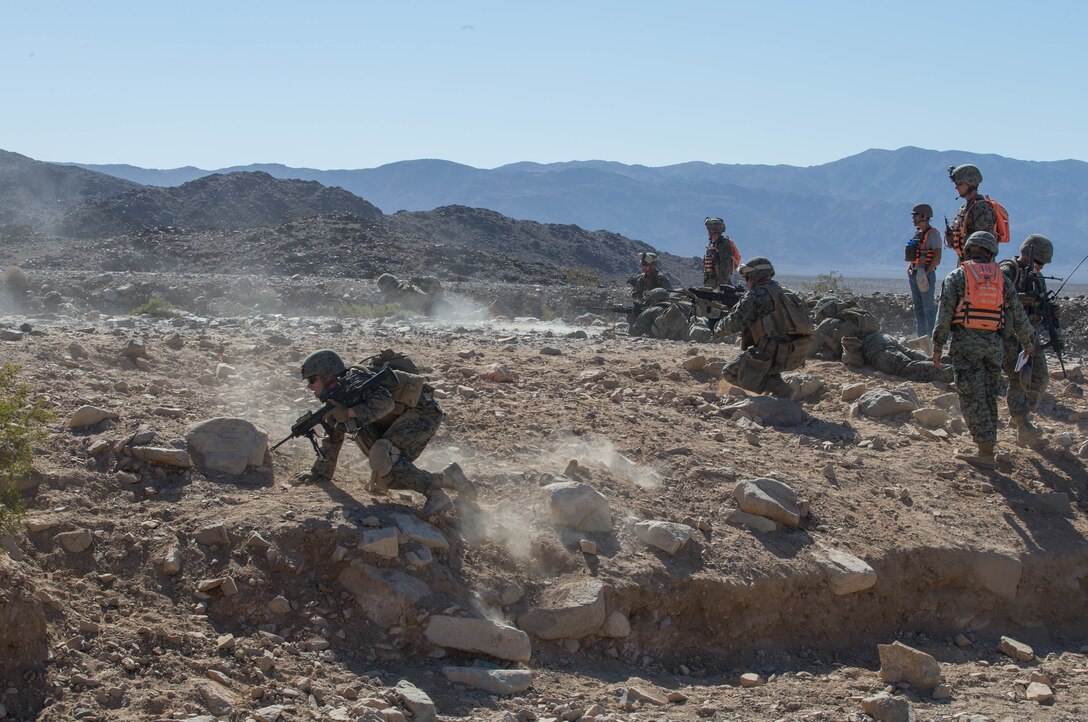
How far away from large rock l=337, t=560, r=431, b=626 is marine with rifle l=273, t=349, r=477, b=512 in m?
0.60

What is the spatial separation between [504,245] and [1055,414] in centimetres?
3321

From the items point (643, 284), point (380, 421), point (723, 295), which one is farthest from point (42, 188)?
point (380, 421)

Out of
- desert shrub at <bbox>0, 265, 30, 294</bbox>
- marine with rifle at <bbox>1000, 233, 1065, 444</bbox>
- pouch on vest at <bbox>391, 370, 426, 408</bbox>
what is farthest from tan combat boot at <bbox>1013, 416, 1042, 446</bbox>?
desert shrub at <bbox>0, 265, 30, 294</bbox>

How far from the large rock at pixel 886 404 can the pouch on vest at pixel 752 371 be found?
0.85 m

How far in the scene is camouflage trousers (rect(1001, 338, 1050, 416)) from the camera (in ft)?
26.6

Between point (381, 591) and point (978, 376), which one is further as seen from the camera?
point (978, 376)

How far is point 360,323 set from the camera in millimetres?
13812

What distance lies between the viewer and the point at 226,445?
5.73 metres

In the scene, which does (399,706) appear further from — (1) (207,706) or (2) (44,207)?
(2) (44,207)

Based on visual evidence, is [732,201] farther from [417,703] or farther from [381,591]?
[417,703]

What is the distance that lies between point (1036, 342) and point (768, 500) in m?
3.07

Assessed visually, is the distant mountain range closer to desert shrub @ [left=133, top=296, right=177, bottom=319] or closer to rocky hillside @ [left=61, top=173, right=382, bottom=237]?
rocky hillside @ [left=61, top=173, right=382, bottom=237]

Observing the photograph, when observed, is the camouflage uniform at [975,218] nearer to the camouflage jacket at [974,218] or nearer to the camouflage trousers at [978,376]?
the camouflage jacket at [974,218]

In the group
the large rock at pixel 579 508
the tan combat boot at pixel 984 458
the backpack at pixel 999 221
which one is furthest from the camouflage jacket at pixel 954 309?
the large rock at pixel 579 508
